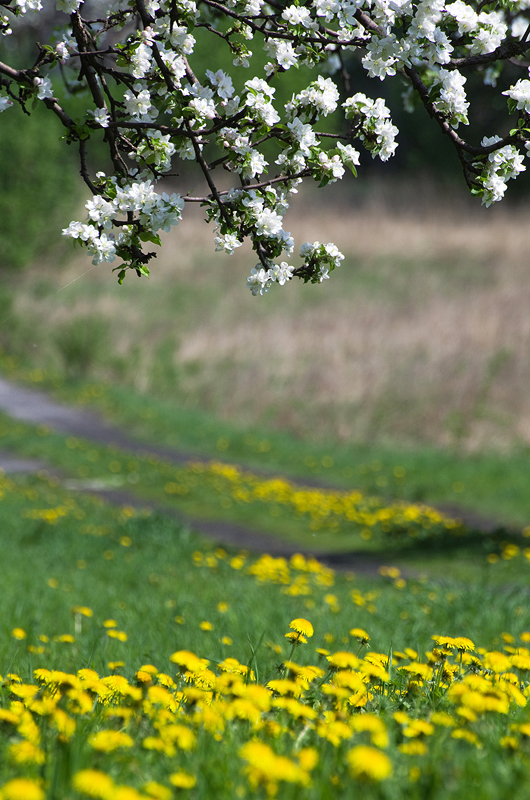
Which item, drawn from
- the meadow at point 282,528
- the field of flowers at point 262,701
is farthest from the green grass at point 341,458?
the field of flowers at point 262,701

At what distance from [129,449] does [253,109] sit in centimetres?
1436

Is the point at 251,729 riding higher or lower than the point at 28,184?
lower

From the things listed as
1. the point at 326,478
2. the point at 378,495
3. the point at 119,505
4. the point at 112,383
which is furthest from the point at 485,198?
the point at 112,383

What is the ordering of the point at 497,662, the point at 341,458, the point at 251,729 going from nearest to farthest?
the point at 251,729, the point at 497,662, the point at 341,458

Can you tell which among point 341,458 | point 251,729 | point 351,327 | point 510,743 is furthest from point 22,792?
point 351,327

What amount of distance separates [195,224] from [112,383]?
623 inches

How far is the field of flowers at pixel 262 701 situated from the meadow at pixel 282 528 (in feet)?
0.04

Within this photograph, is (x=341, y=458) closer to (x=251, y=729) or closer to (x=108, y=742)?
(x=251, y=729)

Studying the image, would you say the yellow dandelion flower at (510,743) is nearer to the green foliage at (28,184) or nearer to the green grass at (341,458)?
the green grass at (341,458)

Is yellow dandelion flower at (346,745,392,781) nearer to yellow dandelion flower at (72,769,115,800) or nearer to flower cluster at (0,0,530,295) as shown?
yellow dandelion flower at (72,769,115,800)

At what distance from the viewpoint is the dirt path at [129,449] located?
1006 cm

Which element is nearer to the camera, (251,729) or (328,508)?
(251,729)

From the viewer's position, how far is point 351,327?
895 inches

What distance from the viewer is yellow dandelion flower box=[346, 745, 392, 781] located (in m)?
1.48
